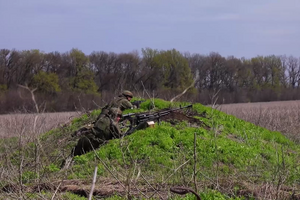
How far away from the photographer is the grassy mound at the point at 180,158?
7.14m

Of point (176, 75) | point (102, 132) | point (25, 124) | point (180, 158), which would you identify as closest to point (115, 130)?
point (102, 132)

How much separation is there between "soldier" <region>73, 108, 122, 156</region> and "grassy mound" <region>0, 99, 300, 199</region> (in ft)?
1.29

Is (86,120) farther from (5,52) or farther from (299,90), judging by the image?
(299,90)

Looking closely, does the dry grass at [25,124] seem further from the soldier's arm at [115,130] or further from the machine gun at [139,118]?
the machine gun at [139,118]

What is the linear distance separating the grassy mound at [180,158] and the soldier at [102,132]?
0.39m

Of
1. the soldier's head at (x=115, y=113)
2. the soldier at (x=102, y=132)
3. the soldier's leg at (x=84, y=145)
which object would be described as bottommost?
the soldier's leg at (x=84, y=145)

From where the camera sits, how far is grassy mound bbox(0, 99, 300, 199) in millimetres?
7141

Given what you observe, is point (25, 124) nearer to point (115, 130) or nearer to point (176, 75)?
point (115, 130)

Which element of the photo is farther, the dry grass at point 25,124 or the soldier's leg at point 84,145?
the soldier's leg at point 84,145

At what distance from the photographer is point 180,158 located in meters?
9.41

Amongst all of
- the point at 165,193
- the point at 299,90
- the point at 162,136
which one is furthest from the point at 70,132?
the point at 299,90

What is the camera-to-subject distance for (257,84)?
176 ft

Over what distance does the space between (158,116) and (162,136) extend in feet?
3.34

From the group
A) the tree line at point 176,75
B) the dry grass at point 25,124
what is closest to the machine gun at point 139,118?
the dry grass at point 25,124
